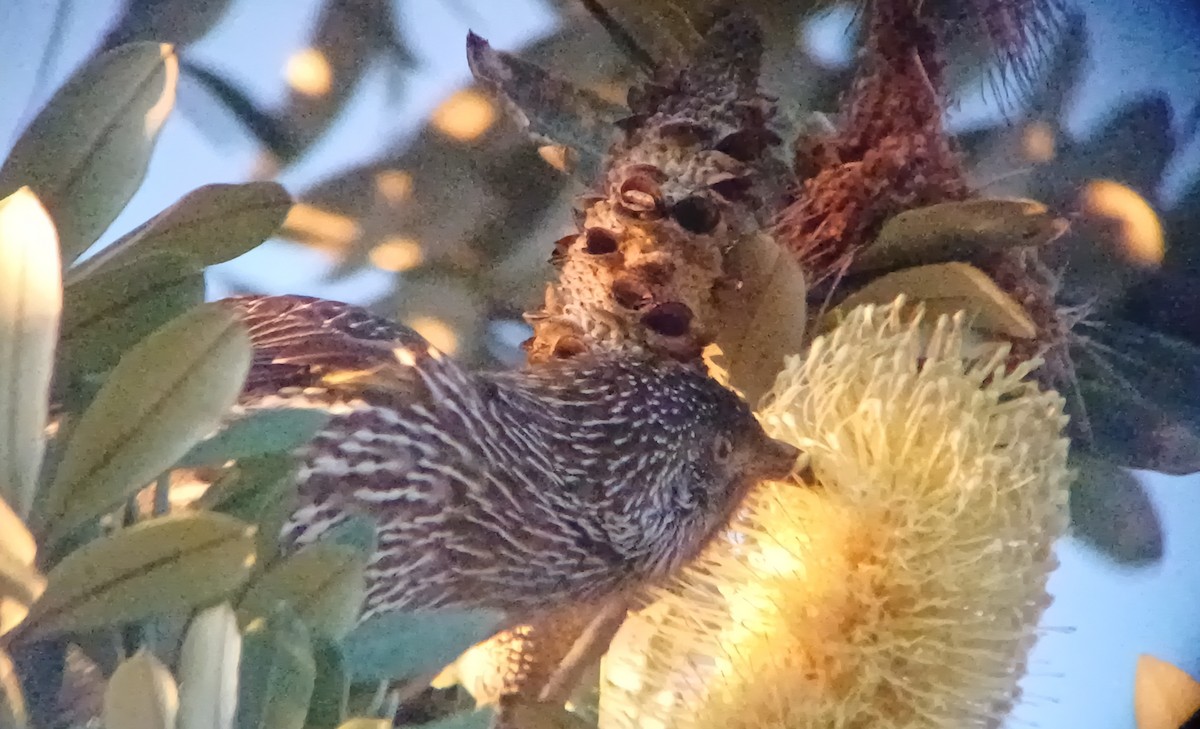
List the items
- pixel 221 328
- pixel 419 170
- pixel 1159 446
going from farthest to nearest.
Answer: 1. pixel 1159 446
2. pixel 419 170
3. pixel 221 328

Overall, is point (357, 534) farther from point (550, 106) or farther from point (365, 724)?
point (550, 106)

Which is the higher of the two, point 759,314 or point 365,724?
point 759,314

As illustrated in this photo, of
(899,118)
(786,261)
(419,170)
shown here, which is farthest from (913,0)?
(419,170)

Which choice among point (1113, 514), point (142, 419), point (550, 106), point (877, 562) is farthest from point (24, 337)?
point (1113, 514)

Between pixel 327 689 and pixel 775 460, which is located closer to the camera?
pixel 327 689

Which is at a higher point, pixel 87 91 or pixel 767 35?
pixel 767 35

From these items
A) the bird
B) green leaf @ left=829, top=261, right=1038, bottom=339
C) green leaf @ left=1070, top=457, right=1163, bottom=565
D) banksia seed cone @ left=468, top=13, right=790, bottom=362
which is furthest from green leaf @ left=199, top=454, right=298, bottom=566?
green leaf @ left=1070, top=457, right=1163, bottom=565

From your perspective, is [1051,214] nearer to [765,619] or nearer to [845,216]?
[845,216]
